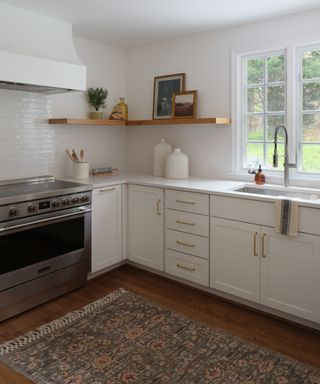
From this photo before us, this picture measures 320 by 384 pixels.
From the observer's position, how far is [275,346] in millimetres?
2379

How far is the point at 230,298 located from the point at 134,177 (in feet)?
4.87

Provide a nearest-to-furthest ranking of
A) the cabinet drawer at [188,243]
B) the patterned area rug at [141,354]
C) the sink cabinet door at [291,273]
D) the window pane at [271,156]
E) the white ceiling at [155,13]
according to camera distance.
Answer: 1. the patterned area rug at [141,354]
2. the sink cabinet door at [291,273]
3. the white ceiling at [155,13]
4. the cabinet drawer at [188,243]
5. the window pane at [271,156]

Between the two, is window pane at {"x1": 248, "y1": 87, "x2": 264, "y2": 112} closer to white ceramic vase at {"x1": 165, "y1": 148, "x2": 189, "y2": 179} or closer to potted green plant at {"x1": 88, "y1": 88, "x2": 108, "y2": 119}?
white ceramic vase at {"x1": 165, "y1": 148, "x2": 189, "y2": 179}

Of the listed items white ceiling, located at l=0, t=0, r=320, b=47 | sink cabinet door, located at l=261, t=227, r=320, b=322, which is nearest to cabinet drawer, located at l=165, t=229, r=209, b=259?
sink cabinet door, located at l=261, t=227, r=320, b=322


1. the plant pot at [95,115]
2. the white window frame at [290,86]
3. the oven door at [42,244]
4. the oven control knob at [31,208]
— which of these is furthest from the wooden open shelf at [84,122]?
the white window frame at [290,86]

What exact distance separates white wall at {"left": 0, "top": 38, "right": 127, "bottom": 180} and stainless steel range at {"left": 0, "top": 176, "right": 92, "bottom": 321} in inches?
9.4

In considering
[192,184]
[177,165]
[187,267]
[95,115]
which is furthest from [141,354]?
[95,115]

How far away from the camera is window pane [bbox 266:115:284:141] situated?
324 centimetres

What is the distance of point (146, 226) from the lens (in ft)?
11.3

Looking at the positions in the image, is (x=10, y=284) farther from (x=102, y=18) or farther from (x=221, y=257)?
(x=102, y=18)

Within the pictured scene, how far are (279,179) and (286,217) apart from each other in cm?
79

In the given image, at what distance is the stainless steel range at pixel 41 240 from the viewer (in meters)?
2.61

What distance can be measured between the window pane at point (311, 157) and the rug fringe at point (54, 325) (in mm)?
1863

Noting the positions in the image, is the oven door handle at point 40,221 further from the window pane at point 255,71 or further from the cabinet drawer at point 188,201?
the window pane at point 255,71
